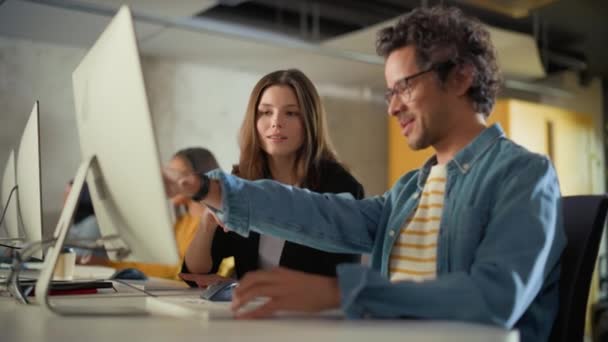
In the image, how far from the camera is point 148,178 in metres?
0.92

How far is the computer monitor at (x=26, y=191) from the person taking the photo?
143 cm

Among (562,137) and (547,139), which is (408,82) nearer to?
(547,139)

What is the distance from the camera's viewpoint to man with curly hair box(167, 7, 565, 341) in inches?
37.6

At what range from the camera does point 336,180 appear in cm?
211

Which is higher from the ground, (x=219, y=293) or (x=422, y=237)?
(x=422, y=237)

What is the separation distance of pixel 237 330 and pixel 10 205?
1.00 meters

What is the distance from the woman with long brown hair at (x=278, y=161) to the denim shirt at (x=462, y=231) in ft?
1.77

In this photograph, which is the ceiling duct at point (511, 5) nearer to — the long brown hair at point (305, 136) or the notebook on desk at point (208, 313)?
the long brown hair at point (305, 136)

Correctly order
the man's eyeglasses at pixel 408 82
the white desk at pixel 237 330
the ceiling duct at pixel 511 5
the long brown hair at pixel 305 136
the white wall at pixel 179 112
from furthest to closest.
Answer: the ceiling duct at pixel 511 5 < the white wall at pixel 179 112 < the long brown hair at pixel 305 136 < the man's eyeglasses at pixel 408 82 < the white desk at pixel 237 330

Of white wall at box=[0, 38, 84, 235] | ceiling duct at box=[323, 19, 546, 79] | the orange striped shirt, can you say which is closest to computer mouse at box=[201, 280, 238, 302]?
the orange striped shirt

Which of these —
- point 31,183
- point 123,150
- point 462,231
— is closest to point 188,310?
point 123,150

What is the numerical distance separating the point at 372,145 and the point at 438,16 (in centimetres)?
520

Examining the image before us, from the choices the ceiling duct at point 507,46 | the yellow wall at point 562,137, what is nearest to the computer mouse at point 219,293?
the ceiling duct at point 507,46

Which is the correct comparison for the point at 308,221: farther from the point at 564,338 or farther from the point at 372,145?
the point at 372,145
